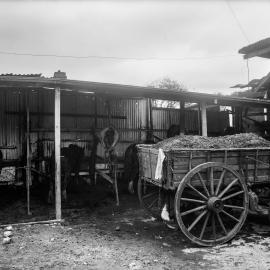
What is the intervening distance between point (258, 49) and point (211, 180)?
21.5 feet

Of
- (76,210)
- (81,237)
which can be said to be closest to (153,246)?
(81,237)

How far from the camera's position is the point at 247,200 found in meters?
6.49

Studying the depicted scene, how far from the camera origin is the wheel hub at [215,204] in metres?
6.26

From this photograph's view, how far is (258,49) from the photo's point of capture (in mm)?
11211

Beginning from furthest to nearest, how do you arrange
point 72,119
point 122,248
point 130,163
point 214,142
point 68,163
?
point 72,119 < point 130,163 < point 68,163 < point 214,142 < point 122,248

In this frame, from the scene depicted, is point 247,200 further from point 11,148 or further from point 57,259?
point 11,148

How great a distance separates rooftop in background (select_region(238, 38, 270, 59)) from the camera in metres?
10.9

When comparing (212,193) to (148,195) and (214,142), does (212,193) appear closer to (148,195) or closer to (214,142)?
(214,142)

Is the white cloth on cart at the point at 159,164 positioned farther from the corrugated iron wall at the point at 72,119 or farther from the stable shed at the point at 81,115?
the corrugated iron wall at the point at 72,119

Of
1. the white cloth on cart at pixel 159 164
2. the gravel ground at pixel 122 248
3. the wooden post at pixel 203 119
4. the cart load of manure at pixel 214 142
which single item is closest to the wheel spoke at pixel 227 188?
the cart load of manure at pixel 214 142

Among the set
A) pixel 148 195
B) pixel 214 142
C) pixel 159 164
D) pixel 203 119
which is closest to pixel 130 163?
pixel 203 119

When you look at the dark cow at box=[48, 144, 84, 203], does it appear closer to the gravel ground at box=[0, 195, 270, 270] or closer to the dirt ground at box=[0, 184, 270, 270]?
the dirt ground at box=[0, 184, 270, 270]

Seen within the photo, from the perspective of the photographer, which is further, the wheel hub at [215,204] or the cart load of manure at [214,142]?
the cart load of manure at [214,142]

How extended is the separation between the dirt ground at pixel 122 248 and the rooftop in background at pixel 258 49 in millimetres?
5721
